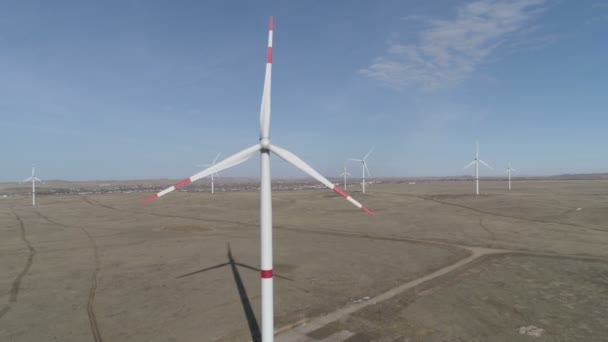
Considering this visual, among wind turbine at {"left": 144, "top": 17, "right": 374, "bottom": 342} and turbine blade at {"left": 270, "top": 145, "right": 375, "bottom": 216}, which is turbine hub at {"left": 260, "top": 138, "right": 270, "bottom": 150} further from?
turbine blade at {"left": 270, "top": 145, "right": 375, "bottom": 216}

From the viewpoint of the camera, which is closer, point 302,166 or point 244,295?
point 302,166

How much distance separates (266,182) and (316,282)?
1232 centimetres

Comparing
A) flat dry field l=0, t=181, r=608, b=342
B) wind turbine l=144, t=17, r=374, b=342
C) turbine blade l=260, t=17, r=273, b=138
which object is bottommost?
flat dry field l=0, t=181, r=608, b=342

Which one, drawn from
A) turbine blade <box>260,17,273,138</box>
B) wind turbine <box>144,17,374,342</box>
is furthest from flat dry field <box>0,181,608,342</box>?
turbine blade <box>260,17,273,138</box>

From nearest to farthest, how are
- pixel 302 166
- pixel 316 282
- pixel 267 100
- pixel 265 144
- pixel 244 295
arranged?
pixel 265 144
pixel 267 100
pixel 302 166
pixel 244 295
pixel 316 282

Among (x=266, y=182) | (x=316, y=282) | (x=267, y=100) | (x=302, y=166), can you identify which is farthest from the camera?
(x=316, y=282)

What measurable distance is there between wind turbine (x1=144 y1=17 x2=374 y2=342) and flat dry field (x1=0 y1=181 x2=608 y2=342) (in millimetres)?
4298

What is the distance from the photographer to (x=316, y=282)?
797 inches

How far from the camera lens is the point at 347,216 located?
5181 cm

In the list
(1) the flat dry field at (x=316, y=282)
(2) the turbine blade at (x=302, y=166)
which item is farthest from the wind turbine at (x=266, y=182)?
(1) the flat dry field at (x=316, y=282)

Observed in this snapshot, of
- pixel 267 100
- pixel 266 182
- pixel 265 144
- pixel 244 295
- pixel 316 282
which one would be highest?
pixel 267 100

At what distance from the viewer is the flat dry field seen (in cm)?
1399

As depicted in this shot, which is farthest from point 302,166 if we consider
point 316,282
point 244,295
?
point 316,282

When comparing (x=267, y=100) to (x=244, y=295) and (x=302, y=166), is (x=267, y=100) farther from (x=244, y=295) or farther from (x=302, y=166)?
(x=244, y=295)
